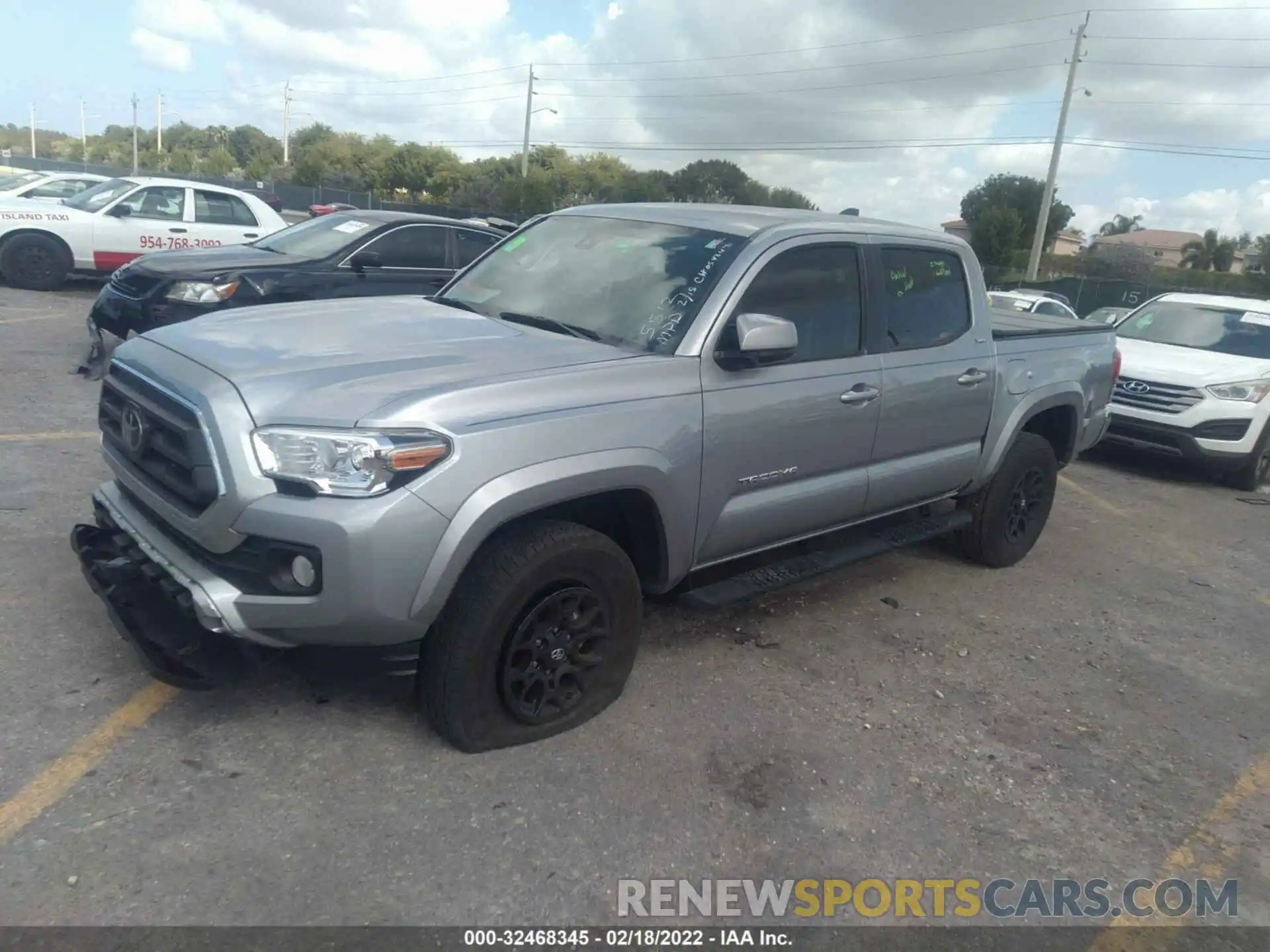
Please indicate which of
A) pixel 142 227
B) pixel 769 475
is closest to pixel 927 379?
pixel 769 475

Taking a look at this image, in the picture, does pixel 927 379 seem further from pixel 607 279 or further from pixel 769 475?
pixel 607 279

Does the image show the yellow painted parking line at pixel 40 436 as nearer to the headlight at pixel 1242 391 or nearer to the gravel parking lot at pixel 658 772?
the gravel parking lot at pixel 658 772

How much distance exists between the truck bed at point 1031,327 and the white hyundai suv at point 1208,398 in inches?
113

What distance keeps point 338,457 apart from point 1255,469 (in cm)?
886

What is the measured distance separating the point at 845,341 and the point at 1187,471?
7113 mm

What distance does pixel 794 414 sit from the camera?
13.2 ft

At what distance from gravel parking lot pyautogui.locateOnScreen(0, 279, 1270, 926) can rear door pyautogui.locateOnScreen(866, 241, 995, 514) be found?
30.0 inches

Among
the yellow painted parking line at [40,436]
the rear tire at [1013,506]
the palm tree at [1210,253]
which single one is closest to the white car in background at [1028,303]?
the rear tire at [1013,506]

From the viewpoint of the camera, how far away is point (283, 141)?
85562mm

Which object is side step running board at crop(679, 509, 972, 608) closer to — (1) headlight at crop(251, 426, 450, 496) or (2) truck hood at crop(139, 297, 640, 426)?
(2) truck hood at crop(139, 297, 640, 426)

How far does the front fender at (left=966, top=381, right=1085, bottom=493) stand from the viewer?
210 inches

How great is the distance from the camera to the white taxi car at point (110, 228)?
39.4ft

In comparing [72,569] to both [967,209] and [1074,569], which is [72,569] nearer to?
[1074,569]
